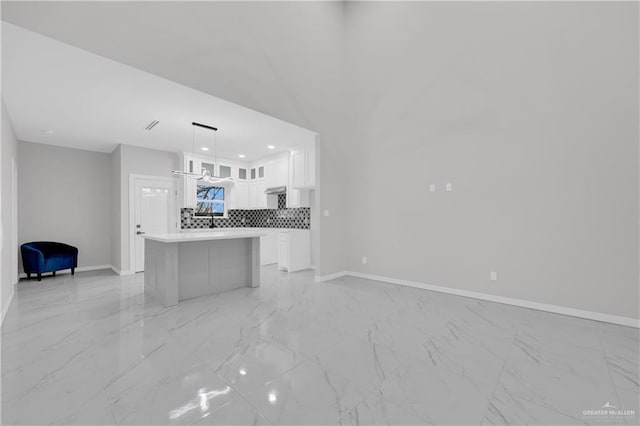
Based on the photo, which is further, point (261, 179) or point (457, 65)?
point (261, 179)

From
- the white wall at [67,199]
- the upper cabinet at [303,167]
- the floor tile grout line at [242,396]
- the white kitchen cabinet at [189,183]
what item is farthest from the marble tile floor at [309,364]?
the white kitchen cabinet at [189,183]

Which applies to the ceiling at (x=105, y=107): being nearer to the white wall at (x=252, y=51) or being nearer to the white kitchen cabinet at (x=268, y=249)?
the white wall at (x=252, y=51)

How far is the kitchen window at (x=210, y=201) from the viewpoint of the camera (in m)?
6.61

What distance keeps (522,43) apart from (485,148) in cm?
131

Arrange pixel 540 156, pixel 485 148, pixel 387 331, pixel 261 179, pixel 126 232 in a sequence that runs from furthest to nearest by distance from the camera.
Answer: pixel 261 179 → pixel 126 232 → pixel 485 148 → pixel 540 156 → pixel 387 331

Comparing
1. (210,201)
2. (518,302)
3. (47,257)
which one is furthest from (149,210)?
(518,302)

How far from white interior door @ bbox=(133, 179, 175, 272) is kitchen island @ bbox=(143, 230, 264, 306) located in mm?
1846

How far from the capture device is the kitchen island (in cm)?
355

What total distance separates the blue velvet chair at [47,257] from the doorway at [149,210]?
1.00 meters

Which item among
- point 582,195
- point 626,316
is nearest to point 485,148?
point 582,195

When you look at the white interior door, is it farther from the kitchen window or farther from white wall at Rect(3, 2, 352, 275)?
white wall at Rect(3, 2, 352, 275)

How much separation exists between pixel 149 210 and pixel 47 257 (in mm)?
1738

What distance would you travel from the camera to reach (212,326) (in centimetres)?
287

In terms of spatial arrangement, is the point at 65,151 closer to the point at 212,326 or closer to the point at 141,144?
the point at 141,144
